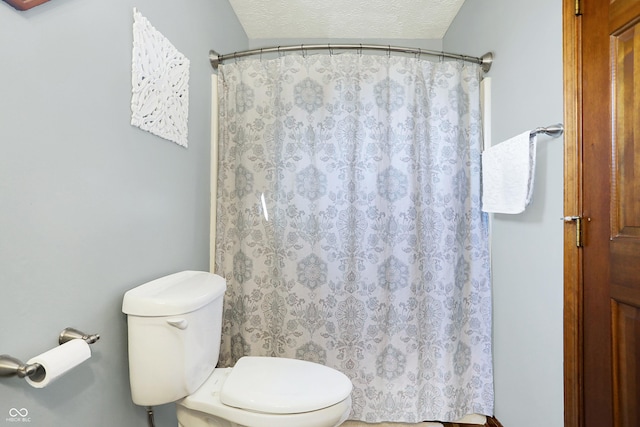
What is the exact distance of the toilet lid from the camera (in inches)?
37.7

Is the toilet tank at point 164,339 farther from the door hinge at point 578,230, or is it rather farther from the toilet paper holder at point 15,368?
the door hinge at point 578,230

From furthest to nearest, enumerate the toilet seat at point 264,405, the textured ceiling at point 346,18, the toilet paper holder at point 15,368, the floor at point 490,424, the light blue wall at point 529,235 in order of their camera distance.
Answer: the textured ceiling at point 346,18 < the floor at point 490,424 < the light blue wall at point 529,235 < the toilet seat at point 264,405 < the toilet paper holder at point 15,368

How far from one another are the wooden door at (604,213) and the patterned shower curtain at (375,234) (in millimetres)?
563

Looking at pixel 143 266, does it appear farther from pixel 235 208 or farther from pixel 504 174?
pixel 504 174

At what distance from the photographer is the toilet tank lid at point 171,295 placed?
897 mm

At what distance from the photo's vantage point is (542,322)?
3.85 feet

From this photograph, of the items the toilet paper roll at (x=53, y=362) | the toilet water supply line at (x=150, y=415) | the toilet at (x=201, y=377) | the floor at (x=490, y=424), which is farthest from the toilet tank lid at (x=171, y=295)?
the floor at (x=490, y=424)

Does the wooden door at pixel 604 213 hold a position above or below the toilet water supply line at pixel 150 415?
above

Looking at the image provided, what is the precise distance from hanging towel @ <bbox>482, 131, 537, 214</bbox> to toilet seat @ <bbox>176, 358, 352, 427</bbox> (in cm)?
102

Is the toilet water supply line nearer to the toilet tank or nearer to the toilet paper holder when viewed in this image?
the toilet tank

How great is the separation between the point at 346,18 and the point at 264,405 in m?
2.27

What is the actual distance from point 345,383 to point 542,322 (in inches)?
32.4

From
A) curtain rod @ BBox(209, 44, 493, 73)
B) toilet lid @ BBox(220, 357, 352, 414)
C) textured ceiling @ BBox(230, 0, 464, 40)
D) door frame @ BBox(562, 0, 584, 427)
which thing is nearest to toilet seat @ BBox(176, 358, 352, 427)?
toilet lid @ BBox(220, 357, 352, 414)

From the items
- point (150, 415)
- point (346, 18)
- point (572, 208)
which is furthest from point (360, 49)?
point (150, 415)
